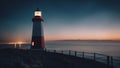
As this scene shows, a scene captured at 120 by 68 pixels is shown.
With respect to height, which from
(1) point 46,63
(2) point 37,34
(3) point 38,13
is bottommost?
A: (1) point 46,63

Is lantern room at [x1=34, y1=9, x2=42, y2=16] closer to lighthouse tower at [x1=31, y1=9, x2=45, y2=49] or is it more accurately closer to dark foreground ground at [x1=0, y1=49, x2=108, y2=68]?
lighthouse tower at [x1=31, y1=9, x2=45, y2=49]

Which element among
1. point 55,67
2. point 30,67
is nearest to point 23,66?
point 30,67

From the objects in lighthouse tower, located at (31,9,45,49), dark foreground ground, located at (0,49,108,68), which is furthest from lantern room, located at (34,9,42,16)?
dark foreground ground, located at (0,49,108,68)

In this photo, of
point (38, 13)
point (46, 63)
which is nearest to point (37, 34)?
point (38, 13)

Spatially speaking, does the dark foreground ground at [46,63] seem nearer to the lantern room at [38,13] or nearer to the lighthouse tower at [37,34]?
the lighthouse tower at [37,34]

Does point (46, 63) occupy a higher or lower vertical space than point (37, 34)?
lower

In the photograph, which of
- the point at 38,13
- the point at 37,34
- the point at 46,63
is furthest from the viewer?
the point at 38,13

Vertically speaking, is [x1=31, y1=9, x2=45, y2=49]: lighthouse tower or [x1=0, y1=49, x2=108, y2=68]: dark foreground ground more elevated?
[x1=31, y1=9, x2=45, y2=49]: lighthouse tower

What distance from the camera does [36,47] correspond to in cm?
3350

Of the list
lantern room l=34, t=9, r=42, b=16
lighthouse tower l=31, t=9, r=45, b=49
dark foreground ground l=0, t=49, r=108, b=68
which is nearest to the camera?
dark foreground ground l=0, t=49, r=108, b=68

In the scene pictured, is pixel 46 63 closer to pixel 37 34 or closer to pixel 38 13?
pixel 37 34

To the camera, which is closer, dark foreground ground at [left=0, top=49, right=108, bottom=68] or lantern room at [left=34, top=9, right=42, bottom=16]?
dark foreground ground at [left=0, top=49, right=108, bottom=68]

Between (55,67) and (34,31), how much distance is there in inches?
709

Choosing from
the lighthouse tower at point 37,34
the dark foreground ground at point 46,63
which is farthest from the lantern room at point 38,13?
the dark foreground ground at point 46,63
